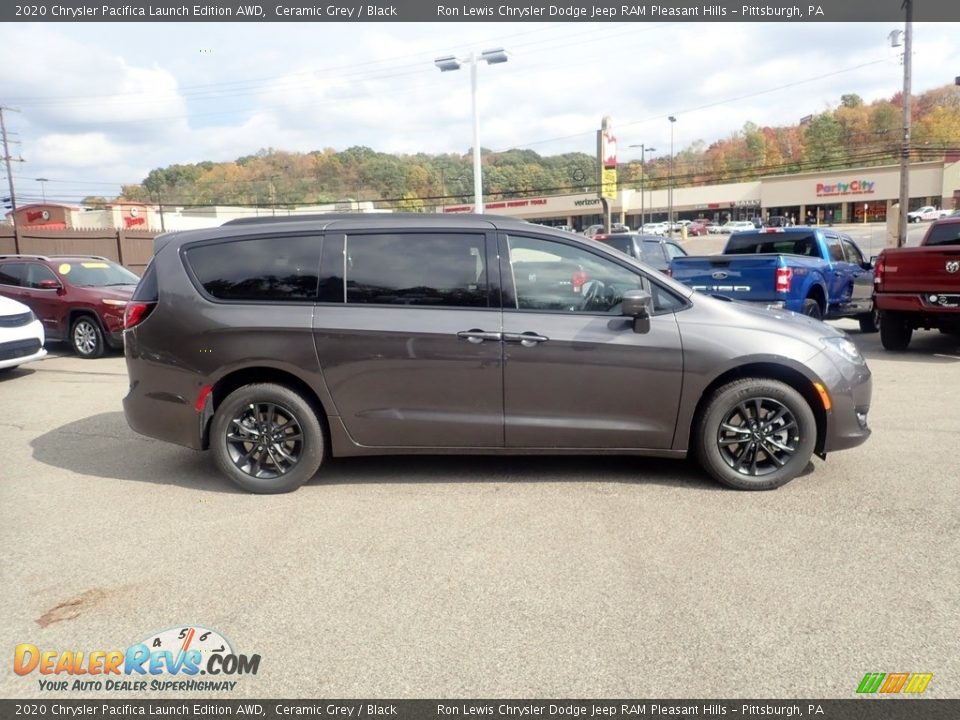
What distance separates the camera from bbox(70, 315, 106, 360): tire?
10898 mm

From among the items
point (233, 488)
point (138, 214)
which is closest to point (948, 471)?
point (233, 488)

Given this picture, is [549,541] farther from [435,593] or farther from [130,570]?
[130,570]

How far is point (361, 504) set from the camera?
4465 mm

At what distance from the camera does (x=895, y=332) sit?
33.3 ft

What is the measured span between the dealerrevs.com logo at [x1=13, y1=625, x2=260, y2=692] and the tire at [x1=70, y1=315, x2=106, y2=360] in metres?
9.10

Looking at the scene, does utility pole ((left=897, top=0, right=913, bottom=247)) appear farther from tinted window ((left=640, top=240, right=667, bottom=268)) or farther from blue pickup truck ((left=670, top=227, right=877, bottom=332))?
blue pickup truck ((left=670, top=227, right=877, bottom=332))

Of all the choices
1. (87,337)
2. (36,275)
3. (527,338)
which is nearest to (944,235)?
(527,338)

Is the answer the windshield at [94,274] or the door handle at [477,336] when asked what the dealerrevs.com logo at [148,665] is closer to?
the door handle at [477,336]

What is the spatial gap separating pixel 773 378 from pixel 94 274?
11081 mm

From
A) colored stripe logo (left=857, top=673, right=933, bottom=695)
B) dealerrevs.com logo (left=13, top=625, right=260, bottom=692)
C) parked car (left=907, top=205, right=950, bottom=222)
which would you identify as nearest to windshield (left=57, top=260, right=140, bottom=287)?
dealerrevs.com logo (left=13, top=625, right=260, bottom=692)

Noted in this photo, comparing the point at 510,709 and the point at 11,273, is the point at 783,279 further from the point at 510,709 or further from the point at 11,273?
the point at 11,273

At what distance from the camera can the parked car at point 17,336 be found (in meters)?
8.82

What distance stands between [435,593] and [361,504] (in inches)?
50.9

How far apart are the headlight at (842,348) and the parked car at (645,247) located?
9.47 m
